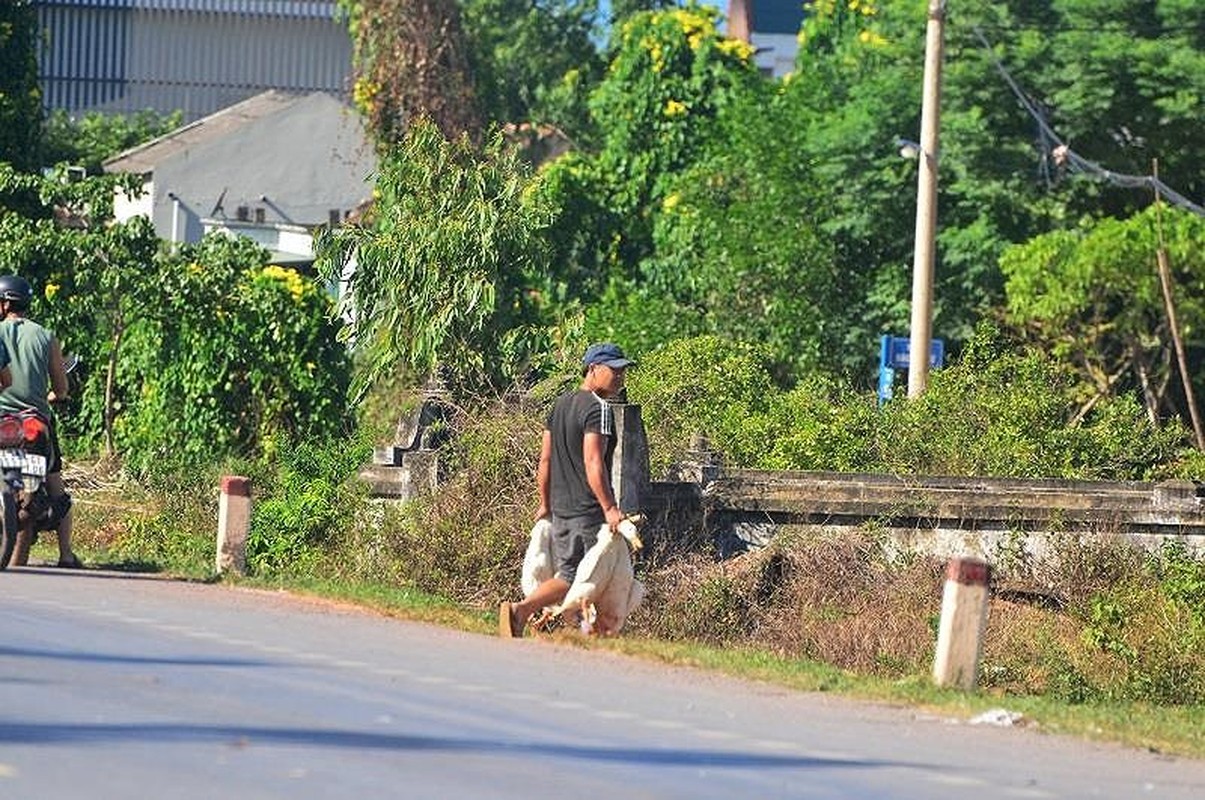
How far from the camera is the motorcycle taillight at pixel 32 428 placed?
16516mm

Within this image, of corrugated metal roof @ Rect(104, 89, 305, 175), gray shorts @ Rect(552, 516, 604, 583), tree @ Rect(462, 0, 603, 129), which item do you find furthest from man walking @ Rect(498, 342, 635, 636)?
tree @ Rect(462, 0, 603, 129)

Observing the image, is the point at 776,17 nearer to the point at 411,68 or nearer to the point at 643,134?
the point at 643,134

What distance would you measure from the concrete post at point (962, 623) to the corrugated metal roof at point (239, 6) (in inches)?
2742

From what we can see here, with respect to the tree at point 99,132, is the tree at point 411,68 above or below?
below

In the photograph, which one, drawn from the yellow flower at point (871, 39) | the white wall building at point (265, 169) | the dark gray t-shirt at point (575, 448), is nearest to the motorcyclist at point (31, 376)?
the dark gray t-shirt at point (575, 448)

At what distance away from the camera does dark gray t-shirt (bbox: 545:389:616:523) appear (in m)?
14.4

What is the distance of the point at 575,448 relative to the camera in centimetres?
1456

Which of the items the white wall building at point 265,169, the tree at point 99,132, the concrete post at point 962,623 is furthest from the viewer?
the tree at point 99,132

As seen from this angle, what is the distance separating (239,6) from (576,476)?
226 ft

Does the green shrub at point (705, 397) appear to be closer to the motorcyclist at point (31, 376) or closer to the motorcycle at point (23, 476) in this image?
the motorcyclist at point (31, 376)

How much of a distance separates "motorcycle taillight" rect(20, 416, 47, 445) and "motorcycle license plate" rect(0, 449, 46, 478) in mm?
113

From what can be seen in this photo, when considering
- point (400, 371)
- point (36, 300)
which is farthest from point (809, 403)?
point (36, 300)

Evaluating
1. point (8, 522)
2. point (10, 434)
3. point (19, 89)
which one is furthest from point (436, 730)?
point (19, 89)

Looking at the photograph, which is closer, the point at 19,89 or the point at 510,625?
the point at 510,625
